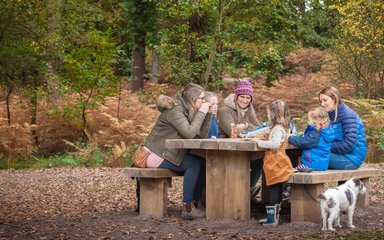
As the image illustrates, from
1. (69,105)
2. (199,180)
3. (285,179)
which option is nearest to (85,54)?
(69,105)

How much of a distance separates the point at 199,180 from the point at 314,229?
1.70 metres

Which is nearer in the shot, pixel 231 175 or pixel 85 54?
pixel 231 175

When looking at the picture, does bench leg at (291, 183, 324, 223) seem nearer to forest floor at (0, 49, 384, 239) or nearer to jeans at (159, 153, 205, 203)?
forest floor at (0, 49, 384, 239)

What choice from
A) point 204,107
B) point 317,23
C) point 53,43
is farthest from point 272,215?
point 317,23

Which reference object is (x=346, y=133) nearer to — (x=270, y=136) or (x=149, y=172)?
(x=270, y=136)

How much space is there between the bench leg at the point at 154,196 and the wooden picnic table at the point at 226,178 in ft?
1.89

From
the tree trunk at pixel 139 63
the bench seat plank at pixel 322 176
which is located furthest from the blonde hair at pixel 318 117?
the tree trunk at pixel 139 63

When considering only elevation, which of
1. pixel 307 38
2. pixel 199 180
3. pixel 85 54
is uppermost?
pixel 307 38

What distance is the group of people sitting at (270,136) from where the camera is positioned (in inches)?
295

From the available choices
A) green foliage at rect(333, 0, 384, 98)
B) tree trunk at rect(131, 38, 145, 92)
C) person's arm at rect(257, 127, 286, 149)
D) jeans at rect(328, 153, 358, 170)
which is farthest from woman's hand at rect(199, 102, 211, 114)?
tree trunk at rect(131, 38, 145, 92)

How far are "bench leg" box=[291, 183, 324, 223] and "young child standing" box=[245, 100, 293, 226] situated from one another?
0.64 feet

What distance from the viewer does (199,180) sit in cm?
832

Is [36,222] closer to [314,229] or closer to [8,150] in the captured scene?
[314,229]

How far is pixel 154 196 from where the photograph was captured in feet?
27.0
